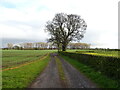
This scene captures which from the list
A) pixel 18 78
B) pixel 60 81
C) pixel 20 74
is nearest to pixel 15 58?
pixel 20 74

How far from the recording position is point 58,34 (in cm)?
5291

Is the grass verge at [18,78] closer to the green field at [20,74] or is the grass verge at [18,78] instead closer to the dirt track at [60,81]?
the green field at [20,74]

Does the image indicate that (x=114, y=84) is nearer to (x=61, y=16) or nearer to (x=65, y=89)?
(x=65, y=89)

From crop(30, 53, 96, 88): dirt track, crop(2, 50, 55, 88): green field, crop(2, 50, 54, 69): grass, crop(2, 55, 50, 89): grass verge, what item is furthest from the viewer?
crop(2, 50, 54, 69): grass

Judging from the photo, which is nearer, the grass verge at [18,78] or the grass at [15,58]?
the grass verge at [18,78]

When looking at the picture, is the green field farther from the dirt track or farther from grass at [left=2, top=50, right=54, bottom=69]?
the dirt track

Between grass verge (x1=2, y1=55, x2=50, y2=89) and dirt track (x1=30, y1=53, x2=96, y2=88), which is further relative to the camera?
grass verge (x1=2, y1=55, x2=50, y2=89)

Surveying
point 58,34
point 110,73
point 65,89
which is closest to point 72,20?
point 58,34

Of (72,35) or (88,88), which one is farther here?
(72,35)

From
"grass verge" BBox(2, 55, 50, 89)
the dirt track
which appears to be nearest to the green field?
"grass verge" BBox(2, 55, 50, 89)

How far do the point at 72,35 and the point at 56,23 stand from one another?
8.41 m

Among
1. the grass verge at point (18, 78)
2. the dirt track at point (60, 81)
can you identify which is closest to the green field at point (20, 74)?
the grass verge at point (18, 78)

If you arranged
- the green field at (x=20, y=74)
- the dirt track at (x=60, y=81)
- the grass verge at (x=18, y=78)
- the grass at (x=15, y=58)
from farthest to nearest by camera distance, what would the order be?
1. the grass at (x=15, y=58)
2. the green field at (x=20, y=74)
3. the grass verge at (x=18, y=78)
4. the dirt track at (x=60, y=81)

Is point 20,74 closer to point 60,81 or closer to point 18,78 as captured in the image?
point 18,78
